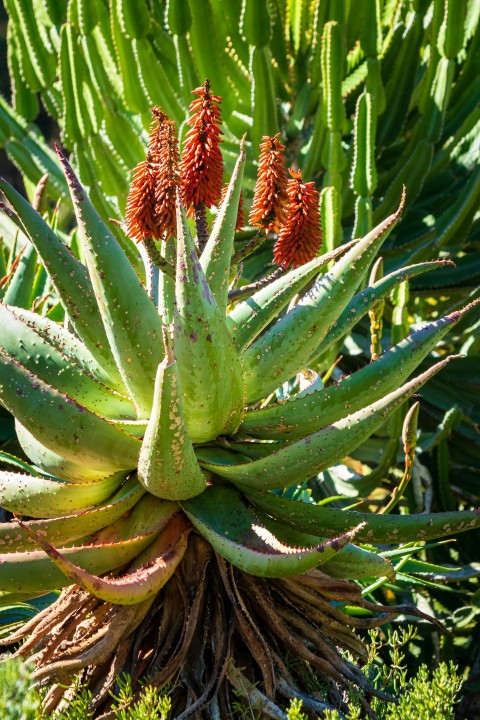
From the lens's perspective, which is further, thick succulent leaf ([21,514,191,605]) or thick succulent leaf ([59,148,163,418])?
thick succulent leaf ([59,148,163,418])

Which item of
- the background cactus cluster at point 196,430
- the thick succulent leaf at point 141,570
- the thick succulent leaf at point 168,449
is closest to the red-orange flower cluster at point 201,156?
the background cactus cluster at point 196,430

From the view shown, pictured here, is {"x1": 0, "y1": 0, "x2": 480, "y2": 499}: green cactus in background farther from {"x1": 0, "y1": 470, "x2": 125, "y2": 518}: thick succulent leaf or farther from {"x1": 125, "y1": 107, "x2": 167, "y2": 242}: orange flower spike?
{"x1": 0, "y1": 470, "x2": 125, "y2": 518}: thick succulent leaf

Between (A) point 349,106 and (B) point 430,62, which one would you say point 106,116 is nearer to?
(A) point 349,106

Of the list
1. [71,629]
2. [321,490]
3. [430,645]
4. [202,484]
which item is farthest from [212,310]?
[430,645]

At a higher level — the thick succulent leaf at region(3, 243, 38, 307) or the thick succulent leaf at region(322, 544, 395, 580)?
the thick succulent leaf at region(3, 243, 38, 307)

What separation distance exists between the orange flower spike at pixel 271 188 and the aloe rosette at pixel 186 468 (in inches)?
4.6

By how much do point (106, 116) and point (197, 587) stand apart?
131 inches

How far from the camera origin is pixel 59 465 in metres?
1.72

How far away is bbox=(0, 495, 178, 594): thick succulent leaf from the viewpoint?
4.99 ft

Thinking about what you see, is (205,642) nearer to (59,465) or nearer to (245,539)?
(245,539)

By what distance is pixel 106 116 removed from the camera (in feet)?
15.0

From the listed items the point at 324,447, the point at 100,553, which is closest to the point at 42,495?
the point at 100,553

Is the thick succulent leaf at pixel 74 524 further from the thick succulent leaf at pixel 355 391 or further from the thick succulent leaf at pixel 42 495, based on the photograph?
the thick succulent leaf at pixel 355 391

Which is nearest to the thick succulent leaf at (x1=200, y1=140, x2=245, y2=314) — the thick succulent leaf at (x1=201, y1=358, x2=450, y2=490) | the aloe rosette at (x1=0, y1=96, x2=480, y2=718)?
the aloe rosette at (x1=0, y1=96, x2=480, y2=718)
